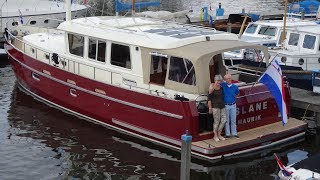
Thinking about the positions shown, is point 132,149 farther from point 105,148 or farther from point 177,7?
point 177,7

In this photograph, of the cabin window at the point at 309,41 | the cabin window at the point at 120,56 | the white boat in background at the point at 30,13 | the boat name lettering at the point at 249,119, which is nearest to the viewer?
the boat name lettering at the point at 249,119

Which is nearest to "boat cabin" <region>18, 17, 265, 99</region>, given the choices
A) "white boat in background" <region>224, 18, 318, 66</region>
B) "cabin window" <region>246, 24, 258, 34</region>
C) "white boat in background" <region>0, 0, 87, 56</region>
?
"white boat in background" <region>224, 18, 318, 66</region>

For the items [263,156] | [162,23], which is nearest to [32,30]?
[162,23]

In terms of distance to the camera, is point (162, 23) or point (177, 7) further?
point (177, 7)

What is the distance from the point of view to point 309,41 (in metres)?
22.7

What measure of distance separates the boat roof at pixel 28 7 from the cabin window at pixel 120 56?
17.2 meters

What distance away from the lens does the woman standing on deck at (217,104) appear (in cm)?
1420

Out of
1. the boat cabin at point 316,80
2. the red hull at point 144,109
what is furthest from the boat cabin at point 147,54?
the boat cabin at point 316,80

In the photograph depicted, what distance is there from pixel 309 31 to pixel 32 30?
1235 centimetres

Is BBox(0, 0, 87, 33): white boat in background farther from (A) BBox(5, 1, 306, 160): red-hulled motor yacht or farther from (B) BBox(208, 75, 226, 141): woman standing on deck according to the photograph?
(B) BBox(208, 75, 226, 141): woman standing on deck

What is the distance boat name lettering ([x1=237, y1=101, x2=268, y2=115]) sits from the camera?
1509 cm

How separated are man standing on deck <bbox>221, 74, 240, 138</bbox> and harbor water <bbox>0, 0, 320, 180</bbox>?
0.99m

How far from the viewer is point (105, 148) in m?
15.9

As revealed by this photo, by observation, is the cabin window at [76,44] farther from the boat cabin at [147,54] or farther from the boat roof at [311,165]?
the boat roof at [311,165]
